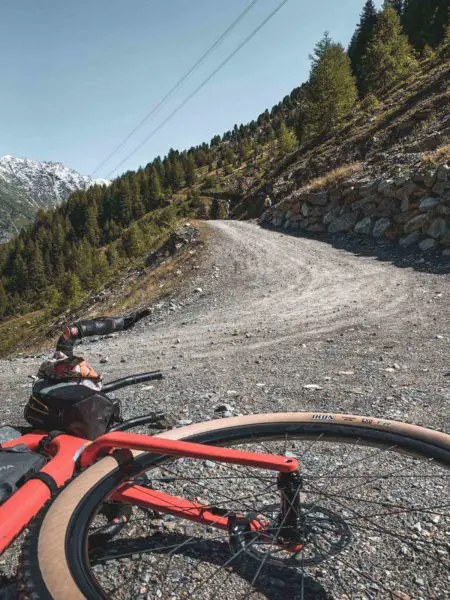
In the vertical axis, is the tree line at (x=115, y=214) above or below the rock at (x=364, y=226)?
above

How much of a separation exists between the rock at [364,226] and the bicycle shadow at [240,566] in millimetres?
18695

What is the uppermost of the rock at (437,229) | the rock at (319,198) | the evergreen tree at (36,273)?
the evergreen tree at (36,273)

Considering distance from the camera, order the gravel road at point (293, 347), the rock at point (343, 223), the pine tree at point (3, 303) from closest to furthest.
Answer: the gravel road at point (293, 347) < the rock at point (343, 223) < the pine tree at point (3, 303)

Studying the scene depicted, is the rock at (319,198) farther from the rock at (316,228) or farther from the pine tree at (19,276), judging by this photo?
the pine tree at (19,276)

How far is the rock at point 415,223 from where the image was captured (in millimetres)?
16066

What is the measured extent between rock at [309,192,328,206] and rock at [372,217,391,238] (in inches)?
179

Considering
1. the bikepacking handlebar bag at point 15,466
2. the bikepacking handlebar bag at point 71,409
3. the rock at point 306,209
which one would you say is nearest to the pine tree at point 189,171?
the rock at point 306,209

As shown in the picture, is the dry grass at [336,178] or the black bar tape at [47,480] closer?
the black bar tape at [47,480]

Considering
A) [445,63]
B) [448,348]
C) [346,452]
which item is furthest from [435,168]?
[445,63]

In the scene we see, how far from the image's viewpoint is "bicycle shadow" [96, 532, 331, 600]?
90.0 inches

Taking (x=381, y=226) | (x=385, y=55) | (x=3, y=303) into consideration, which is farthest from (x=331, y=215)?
(x=3, y=303)

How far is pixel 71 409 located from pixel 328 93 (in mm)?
48368

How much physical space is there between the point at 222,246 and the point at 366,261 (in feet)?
25.6

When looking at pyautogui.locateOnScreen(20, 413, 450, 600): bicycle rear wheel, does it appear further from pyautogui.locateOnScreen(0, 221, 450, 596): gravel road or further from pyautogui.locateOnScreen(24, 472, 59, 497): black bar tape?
pyautogui.locateOnScreen(0, 221, 450, 596): gravel road
